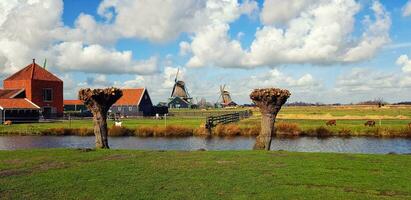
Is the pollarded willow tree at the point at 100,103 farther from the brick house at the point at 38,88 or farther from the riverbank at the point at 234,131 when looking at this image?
the brick house at the point at 38,88

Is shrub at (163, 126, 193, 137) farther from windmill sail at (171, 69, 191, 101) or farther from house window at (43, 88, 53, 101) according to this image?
windmill sail at (171, 69, 191, 101)

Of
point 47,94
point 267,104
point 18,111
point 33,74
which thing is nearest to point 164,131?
point 267,104

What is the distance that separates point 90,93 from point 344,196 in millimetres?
15092

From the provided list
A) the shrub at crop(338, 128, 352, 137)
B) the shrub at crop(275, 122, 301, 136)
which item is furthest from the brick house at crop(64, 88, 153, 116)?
the shrub at crop(338, 128, 352, 137)

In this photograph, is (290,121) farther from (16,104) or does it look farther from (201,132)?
(16,104)

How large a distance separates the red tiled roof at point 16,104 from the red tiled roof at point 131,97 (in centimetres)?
2382

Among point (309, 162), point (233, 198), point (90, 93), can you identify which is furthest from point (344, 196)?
point (90, 93)

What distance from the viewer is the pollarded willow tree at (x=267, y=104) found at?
2048 cm

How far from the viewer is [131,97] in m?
87.9

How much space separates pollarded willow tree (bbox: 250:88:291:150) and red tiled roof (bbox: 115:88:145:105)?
2630 inches

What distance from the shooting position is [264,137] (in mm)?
21125

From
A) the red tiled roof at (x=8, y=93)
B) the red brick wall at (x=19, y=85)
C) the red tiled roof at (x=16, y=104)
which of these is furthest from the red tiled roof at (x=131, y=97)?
the red tiled roof at (x=16, y=104)

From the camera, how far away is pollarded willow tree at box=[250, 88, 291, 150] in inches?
806

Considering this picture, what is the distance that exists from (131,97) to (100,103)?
217ft
